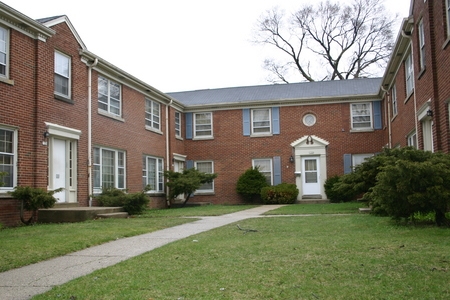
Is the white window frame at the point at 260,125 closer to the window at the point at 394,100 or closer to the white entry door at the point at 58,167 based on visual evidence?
the window at the point at 394,100

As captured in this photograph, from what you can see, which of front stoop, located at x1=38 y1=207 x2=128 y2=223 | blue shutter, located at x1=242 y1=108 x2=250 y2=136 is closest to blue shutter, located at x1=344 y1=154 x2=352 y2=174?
blue shutter, located at x1=242 y1=108 x2=250 y2=136

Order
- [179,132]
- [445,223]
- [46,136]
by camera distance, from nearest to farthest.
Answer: [445,223] → [46,136] → [179,132]

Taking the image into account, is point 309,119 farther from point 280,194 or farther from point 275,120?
point 280,194

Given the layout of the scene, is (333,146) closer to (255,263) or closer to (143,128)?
(143,128)

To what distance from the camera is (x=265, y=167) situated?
24.0 meters

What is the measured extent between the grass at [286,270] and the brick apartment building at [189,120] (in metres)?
5.85

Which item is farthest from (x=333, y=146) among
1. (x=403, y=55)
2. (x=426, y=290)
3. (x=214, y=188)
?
(x=426, y=290)

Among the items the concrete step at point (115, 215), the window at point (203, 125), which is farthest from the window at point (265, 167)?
the concrete step at point (115, 215)

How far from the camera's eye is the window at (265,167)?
23906 millimetres

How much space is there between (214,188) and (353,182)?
11689 millimetres

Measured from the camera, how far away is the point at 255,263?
18.9ft

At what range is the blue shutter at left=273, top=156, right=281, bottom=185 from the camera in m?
23.6

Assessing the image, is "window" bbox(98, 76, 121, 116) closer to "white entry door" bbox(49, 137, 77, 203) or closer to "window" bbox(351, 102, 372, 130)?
"white entry door" bbox(49, 137, 77, 203)

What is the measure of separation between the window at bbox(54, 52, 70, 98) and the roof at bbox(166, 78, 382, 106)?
1048 centimetres
